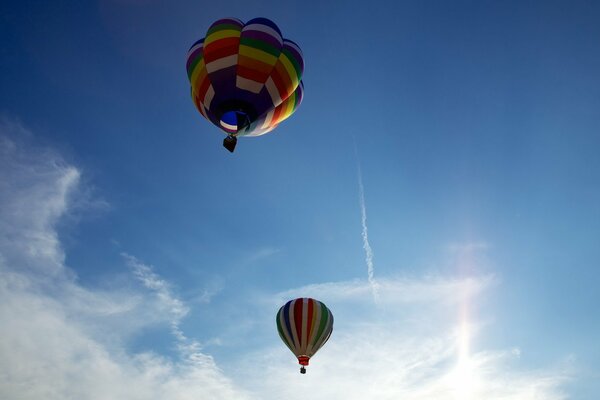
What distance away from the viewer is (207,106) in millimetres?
18141

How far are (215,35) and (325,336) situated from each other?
707 inches

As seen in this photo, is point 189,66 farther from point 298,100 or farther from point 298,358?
point 298,358

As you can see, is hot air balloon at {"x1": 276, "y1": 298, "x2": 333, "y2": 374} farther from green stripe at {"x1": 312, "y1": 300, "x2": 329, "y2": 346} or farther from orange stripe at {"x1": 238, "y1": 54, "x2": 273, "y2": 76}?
orange stripe at {"x1": 238, "y1": 54, "x2": 273, "y2": 76}

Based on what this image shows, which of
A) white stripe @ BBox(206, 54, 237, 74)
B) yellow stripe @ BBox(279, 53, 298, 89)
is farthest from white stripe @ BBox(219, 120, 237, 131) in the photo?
yellow stripe @ BBox(279, 53, 298, 89)

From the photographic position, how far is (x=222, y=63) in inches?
682

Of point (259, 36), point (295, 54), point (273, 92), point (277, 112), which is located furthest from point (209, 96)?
point (295, 54)

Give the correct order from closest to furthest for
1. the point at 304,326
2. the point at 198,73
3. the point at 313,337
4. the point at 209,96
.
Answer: the point at 209,96 < the point at 198,73 < the point at 313,337 < the point at 304,326

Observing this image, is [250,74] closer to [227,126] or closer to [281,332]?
[227,126]

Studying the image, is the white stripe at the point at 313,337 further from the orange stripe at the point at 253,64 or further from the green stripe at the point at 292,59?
the orange stripe at the point at 253,64

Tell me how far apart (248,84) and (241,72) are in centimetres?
57

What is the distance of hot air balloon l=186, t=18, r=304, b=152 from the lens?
56.7 feet

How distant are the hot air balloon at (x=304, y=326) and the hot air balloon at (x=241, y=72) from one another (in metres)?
12.1

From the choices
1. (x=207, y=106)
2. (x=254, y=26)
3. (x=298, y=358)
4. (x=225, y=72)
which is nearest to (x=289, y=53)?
(x=254, y=26)

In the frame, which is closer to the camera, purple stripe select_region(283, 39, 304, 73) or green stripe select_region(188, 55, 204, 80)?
green stripe select_region(188, 55, 204, 80)
